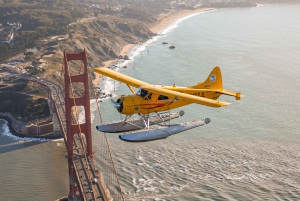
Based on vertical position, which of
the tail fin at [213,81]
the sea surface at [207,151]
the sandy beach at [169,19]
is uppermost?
the sandy beach at [169,19]

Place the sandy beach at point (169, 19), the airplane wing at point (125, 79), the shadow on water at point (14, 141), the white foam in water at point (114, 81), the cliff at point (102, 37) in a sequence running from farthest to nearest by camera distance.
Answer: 1. the sandy beach at point (169, 19)
2. the cliff at point (102, 37)
3. the white foam in water at point (114, 81)
4. the shadow on water at point (14, 141)
5. the airplane wing at point (125, 79)

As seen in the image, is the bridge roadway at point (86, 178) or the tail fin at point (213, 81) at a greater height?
the tail fin at point (213, 81)

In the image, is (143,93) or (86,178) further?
(86,178)

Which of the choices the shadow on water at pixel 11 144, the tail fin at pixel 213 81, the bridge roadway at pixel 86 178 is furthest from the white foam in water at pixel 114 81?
the tail fin at pixel 213 81

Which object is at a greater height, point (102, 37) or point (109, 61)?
point (102, 37)

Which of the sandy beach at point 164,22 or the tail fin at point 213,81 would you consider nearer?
the tail fin at point 213,81

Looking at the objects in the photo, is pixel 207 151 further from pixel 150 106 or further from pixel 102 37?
pixel 102 37

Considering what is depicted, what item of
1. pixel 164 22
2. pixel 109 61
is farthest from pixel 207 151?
pixel 164 22

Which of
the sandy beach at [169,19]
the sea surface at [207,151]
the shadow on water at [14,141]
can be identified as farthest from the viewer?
the sandy beach at [169,19]

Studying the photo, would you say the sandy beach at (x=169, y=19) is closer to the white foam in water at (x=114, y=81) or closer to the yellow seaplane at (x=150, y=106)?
the white foam in water at (x=114, y=81)

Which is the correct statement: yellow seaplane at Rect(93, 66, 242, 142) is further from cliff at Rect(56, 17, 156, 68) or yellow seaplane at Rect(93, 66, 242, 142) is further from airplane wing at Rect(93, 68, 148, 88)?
cliff at Rect(56, 17, 156, 68)
